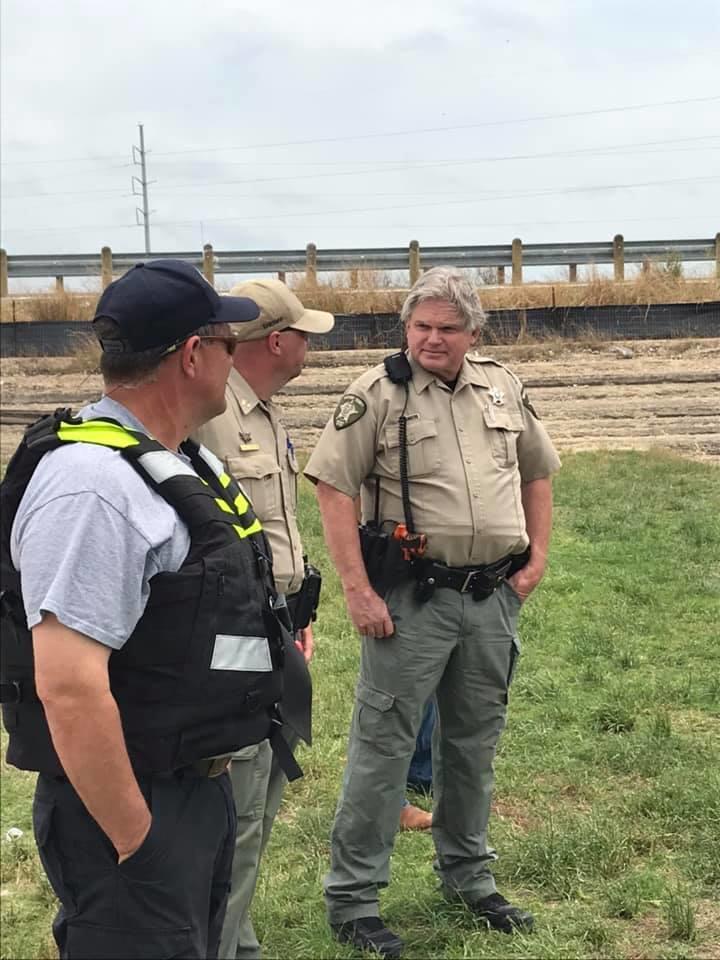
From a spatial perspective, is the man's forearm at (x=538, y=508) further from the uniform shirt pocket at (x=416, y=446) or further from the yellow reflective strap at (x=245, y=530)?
the yellow reflective strap at (x=245, y=530)

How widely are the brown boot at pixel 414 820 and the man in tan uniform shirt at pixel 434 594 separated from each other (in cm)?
75

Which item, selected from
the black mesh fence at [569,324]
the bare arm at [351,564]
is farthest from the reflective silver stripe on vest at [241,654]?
the black mesh fence at [569,324]

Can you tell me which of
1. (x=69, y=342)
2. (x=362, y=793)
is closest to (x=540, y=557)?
(x=362, y=793)

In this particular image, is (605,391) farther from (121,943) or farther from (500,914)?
(121,943)

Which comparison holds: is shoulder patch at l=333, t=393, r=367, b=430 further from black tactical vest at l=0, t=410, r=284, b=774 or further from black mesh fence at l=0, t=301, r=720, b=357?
black mesh fence at l=0, t=301, r=720, b=357

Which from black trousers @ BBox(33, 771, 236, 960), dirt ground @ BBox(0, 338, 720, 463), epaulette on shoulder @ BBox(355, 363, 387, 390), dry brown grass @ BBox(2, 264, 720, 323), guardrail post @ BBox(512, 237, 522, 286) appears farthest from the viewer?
guardrail post @ BBox(512, 237, 522, 286)

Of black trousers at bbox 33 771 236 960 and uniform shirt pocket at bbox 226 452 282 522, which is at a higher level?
uniform shirt pocket at bbox 226 452 282 522

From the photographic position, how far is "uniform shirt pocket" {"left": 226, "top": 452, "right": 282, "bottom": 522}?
2861 mm

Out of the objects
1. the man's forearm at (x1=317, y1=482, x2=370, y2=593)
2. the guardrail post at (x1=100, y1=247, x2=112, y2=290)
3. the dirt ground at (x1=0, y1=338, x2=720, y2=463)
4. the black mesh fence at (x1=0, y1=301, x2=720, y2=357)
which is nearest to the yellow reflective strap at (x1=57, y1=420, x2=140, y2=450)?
the man's forearm at (x1=317, y1=482, x2=370, y2=593)

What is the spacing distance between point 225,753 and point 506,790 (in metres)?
2.60

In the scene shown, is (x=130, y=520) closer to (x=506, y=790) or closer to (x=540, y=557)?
(x=540, y=557)

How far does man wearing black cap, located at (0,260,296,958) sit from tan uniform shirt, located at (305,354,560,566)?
1.18 m

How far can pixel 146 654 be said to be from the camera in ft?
5.92

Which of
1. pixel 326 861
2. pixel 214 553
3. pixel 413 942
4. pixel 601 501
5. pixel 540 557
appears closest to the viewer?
pixel 214 553
